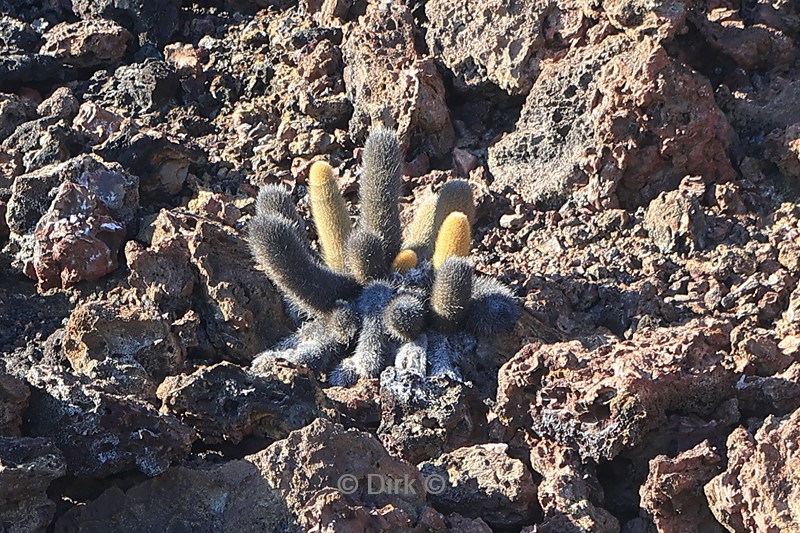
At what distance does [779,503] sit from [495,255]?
9.73 feet

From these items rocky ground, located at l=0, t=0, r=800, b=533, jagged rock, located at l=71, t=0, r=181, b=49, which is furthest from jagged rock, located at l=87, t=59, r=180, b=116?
jagged rock, located at l=71, t=0, r=181, b=49

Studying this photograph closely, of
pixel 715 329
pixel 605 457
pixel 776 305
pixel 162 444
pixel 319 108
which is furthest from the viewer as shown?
pixel 319 108

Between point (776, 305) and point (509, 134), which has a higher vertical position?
point (509, 134)

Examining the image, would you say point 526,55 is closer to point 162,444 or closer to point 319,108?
point 319,108

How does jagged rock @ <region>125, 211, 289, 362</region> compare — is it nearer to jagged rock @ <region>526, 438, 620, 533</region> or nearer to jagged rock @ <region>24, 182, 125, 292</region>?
jagged rock @ <region>24, 182, 125, 292</region>

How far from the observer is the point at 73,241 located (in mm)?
5969

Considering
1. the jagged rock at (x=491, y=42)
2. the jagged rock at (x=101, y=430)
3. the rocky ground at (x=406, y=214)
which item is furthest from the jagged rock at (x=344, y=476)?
the jagged rock at (x=491, y=42)

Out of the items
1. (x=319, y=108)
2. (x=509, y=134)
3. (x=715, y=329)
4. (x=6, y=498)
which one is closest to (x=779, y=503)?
(x=715, y=329)

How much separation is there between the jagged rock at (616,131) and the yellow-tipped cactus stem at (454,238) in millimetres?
973

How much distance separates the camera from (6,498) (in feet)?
11.7

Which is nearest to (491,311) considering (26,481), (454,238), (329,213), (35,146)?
(454,238)

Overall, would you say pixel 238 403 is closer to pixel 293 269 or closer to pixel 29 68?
pixel 293 269

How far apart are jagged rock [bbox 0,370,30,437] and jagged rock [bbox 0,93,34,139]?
367 centimetres

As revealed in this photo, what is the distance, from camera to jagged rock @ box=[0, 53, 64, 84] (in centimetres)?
780
